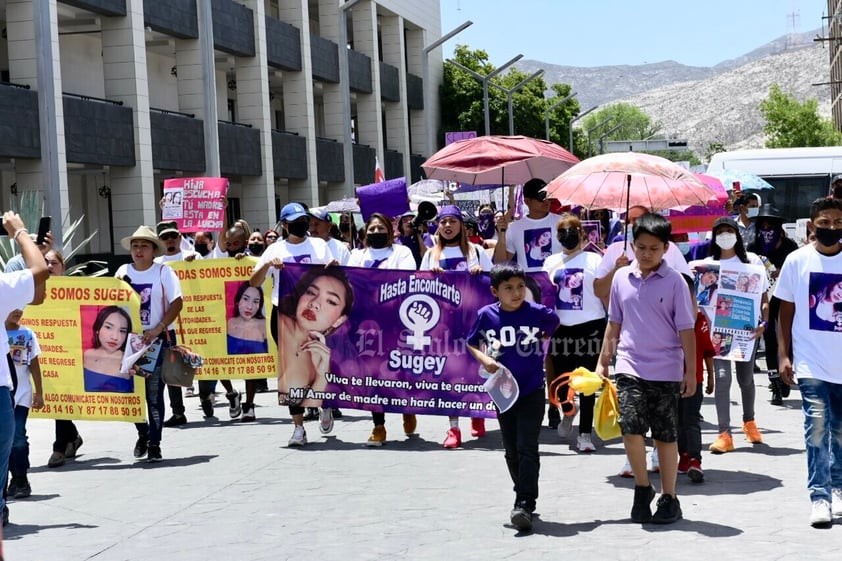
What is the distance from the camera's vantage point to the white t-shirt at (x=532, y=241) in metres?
11.1

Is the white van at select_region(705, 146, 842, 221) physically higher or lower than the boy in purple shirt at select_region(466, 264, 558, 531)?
higher

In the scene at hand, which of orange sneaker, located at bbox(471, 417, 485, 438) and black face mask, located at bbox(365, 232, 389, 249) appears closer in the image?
orange sneaker, located at bbox(471, 417, 485, 438)

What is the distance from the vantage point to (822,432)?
739 centimetres

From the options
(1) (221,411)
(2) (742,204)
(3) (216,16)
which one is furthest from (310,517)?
(3) (216,16)

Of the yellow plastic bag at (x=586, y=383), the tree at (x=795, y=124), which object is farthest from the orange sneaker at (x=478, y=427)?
the tree at (x=795, y=124)

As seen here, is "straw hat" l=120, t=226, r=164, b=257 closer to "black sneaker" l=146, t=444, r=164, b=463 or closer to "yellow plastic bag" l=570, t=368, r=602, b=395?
"black sneaker" l=146, t=444, r=164, b=463

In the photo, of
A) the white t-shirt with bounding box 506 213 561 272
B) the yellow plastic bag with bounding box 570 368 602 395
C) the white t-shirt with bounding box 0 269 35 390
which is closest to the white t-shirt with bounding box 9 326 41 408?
the white t-shirt with bounding box 0 269 35 390

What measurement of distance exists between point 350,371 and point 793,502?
4455 mm

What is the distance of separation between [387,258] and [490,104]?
194 ft

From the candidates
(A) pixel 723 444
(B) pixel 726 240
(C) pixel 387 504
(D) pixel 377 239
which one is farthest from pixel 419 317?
(C) pixel 387 504

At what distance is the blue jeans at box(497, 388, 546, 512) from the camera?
7449mm

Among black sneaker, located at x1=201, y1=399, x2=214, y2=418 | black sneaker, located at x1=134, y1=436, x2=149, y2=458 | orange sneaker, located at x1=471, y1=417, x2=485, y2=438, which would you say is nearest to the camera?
black sneaker, located at x1=134, y1=436, x2=149, y2=458

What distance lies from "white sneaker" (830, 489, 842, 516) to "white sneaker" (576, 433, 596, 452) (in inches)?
109

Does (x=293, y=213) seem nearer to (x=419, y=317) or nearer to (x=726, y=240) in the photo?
(x=419, y=317)
